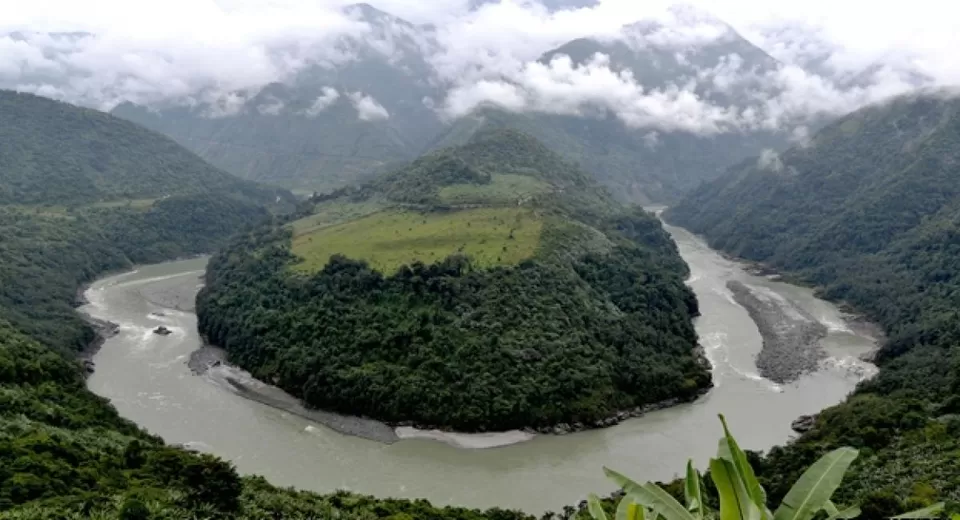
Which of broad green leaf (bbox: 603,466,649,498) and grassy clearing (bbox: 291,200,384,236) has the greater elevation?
grassy clearing (bbox: 291,200,384,236)

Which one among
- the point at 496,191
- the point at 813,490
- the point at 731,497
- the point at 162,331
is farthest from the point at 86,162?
the point at 813,490

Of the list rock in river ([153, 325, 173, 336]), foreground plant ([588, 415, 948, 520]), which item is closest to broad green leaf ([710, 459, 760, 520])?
foreground plant ([588, 415, 948, 520])

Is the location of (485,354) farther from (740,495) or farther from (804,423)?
(740,495)

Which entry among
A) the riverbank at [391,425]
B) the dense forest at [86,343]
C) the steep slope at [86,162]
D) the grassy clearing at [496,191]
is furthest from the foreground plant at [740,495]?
the steep slope at [86,162]

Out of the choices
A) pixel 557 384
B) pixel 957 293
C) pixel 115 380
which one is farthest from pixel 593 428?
pixel 957 293

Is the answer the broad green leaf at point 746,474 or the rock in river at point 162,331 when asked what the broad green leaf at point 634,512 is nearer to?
the broad green leaf at point 746,474

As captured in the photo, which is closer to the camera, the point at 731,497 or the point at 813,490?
the point at 731,497

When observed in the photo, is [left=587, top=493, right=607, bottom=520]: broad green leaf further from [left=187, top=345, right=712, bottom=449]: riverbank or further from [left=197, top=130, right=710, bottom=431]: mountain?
[left=197, top=130, right=710, bottom=431]: mountain
